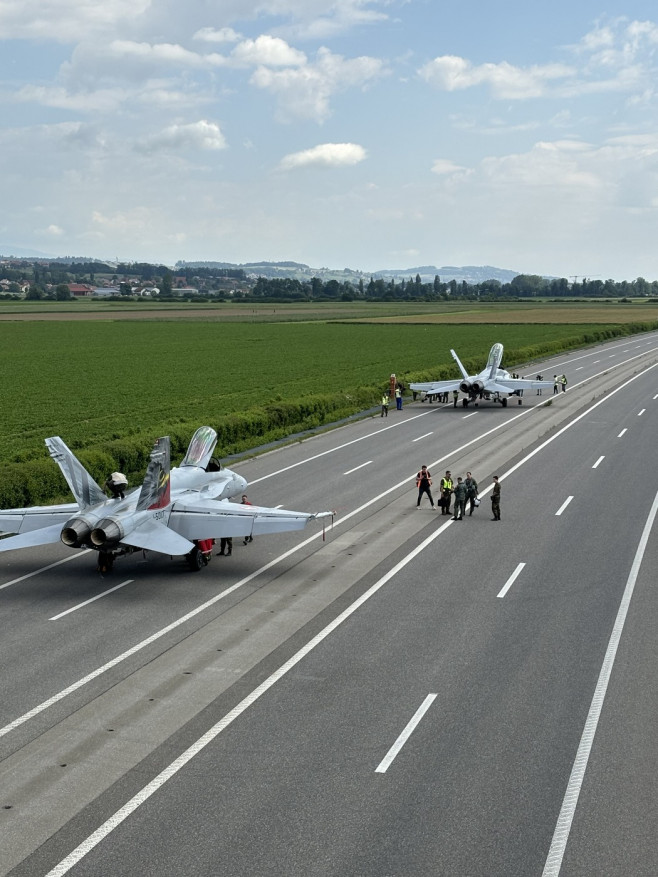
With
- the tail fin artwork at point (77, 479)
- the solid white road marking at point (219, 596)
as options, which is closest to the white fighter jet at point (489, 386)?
the solid white road marking at point (219, 596)

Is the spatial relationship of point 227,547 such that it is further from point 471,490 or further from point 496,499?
point 496,499

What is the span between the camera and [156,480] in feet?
88.5

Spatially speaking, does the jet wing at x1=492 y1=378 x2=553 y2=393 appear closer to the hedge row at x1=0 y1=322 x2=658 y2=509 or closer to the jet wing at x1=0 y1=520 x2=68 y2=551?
the hedge row at x1=0 y1=322 x2=658 y2=509

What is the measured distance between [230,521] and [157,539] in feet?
7.38

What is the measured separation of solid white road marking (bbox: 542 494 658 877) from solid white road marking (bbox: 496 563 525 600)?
298 cm

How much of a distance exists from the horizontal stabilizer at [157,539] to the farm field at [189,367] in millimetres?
17378

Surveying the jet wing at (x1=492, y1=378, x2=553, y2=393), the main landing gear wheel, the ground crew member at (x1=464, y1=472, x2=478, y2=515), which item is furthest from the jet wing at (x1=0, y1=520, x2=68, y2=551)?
the jet wing at (x1=492, y1=378, x2=553, y2=393)

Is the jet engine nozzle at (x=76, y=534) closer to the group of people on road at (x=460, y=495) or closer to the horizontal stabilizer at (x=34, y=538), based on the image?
the horizontal stabilizer at (x=34, y=538)

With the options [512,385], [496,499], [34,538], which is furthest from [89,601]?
[512,385]

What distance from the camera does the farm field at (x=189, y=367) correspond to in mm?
60656

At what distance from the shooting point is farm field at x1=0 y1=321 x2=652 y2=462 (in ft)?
199

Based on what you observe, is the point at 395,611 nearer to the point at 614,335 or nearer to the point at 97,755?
the point at 97,755

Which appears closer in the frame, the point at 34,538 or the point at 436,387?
the point at 34,538

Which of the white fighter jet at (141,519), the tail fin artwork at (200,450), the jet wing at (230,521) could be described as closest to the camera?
the white fighter jet at (141,519)
